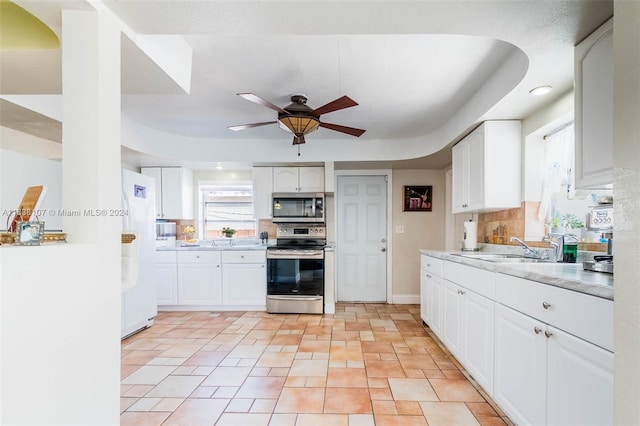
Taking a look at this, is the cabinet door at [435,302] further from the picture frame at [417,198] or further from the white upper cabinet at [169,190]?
the white upper cabinet at [169,190]

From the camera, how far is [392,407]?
6.18 ft

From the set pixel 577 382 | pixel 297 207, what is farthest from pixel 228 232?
pixel 577 382

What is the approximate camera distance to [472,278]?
2.16 metres

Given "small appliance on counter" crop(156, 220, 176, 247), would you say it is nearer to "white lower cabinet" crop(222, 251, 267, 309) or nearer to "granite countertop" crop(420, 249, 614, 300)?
"white lower cabinet" crop(222, 251, 267, 309)

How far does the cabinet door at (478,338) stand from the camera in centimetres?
190

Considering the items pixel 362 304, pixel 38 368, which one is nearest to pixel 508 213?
pixel 362 304

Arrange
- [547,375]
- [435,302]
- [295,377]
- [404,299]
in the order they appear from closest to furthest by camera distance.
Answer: [547,375] → [295,377] → [435,302] → [404,299]

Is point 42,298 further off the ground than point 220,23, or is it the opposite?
point 220,23

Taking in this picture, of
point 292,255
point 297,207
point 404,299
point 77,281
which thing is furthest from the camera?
point 404,299

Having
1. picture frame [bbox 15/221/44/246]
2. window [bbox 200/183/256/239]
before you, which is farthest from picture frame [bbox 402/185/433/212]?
picture frame [bbox 15/221/44/246]

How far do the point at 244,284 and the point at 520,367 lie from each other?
3207mm

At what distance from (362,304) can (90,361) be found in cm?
378

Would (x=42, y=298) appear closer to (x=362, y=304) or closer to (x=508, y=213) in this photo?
(x=508, y=213)

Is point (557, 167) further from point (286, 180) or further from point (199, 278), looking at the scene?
point (199, 278)
